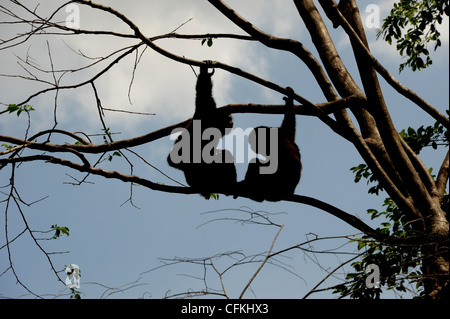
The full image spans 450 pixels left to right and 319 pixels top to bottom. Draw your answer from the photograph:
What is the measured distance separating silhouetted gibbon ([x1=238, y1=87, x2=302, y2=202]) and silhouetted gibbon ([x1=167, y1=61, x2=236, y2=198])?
255mm

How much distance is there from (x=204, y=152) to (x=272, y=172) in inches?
38.7

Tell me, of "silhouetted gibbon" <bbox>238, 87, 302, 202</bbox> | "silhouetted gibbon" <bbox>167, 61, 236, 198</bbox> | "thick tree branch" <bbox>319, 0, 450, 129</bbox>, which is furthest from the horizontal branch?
"thick tree branch" <bbox>319, 0, 450, 129</bbox>

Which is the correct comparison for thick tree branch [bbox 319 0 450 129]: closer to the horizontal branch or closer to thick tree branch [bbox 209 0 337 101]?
thick tree branch [bbox 209 0 337 101]

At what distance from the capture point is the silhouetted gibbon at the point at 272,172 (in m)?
5.92

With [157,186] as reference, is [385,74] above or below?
above

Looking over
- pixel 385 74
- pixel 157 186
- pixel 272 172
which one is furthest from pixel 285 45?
pixel 157 186

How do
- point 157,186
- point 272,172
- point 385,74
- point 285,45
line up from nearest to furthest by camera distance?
point 157,186
point 385,74
point 285,45
point 272,172

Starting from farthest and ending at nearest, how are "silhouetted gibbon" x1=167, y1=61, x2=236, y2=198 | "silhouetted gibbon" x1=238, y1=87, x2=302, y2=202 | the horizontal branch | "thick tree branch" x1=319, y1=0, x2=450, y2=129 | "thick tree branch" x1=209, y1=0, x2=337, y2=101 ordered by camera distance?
"silhouetted gibbon" x1=238, y1=87, x2=302, y2=202
"silhouetted gibbon" x1=167, y1=61, x2=236, y2=198
"thick tree branch" x1=209, y1=0, x2=337, y2=101
"thick tree branch" x1=319, y1=0, x2=450, y2=129
the horizontal branch

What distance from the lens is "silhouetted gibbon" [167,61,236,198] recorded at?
575cm

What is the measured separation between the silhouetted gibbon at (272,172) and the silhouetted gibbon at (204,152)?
255mm

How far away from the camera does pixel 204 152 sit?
6043 mm

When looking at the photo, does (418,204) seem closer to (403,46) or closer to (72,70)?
(403,46)

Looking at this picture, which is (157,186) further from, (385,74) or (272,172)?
(385,74)

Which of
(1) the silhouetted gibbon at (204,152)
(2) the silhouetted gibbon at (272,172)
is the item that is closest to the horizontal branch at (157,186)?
(2) the silhouetted gibbon at (272,172)
